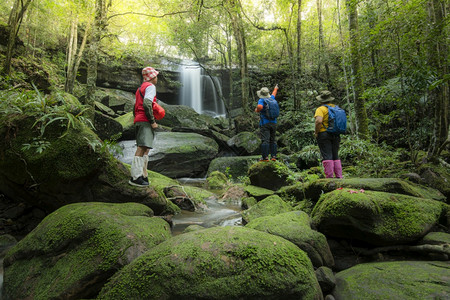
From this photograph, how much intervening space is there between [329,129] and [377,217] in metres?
2.80

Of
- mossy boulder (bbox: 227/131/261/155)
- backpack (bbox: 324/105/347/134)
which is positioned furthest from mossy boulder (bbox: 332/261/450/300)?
mossy boulder (bbox: 227/131/261/155)

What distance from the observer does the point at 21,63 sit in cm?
938

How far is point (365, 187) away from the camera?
390 centimetres

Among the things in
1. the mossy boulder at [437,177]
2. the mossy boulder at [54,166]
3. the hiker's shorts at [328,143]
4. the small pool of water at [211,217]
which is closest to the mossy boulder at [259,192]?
the small pool of water at [211,217]

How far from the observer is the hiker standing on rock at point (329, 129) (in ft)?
17.8

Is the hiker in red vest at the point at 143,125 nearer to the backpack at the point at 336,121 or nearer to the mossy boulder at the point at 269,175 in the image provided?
the mossy boulder at the point at 269,175

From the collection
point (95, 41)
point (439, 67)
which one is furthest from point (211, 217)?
point (95, 41)

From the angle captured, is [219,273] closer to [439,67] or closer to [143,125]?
[143,125]

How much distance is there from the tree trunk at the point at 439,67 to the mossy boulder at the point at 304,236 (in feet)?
14.6

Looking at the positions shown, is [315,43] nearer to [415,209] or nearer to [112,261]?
[415,209]

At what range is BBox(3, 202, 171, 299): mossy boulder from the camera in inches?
95.3

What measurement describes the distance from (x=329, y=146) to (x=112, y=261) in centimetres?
496

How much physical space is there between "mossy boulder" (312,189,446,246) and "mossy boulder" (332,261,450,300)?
1.16 ft

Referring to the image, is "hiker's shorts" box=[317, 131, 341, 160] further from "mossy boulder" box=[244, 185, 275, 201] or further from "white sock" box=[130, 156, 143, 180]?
"white sock" box=[130, 156, 143, 180]
